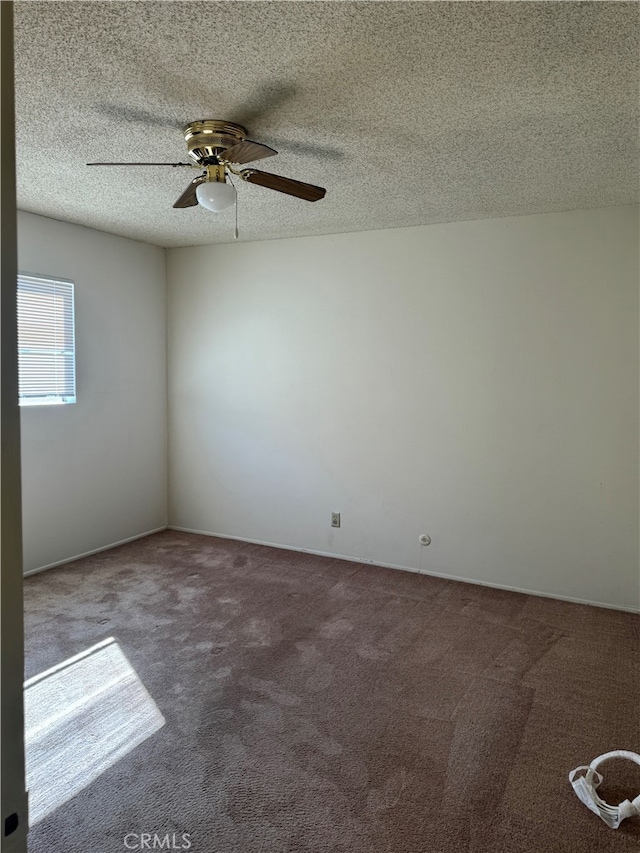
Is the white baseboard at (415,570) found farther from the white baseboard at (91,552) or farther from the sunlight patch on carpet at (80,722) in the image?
the sunlight patch on carpet at (80,722)

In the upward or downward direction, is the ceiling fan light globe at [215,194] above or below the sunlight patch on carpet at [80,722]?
above

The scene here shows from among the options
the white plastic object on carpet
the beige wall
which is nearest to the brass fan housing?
the beige wall

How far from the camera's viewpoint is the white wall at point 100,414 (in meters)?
4.19

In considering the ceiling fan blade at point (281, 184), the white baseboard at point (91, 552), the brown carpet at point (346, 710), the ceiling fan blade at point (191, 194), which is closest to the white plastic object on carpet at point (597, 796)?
the brown carpet at point (346, 710)

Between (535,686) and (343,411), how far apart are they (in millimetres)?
2455

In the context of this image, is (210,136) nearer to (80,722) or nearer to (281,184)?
(281,184)

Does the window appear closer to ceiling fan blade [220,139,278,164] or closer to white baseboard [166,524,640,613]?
white baseboard [166,524,640,613]

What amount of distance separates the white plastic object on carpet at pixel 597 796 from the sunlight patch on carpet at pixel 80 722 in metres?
1.70

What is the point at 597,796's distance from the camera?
6.63ft

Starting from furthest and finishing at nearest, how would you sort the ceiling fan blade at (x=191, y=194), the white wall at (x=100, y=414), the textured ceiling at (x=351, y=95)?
the white wall at (x=100, y=414) → the ceiling fan blade at (x=191, y=194) → the textured ceiling at (x=351, y=95)

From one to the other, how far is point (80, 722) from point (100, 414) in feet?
9.03
